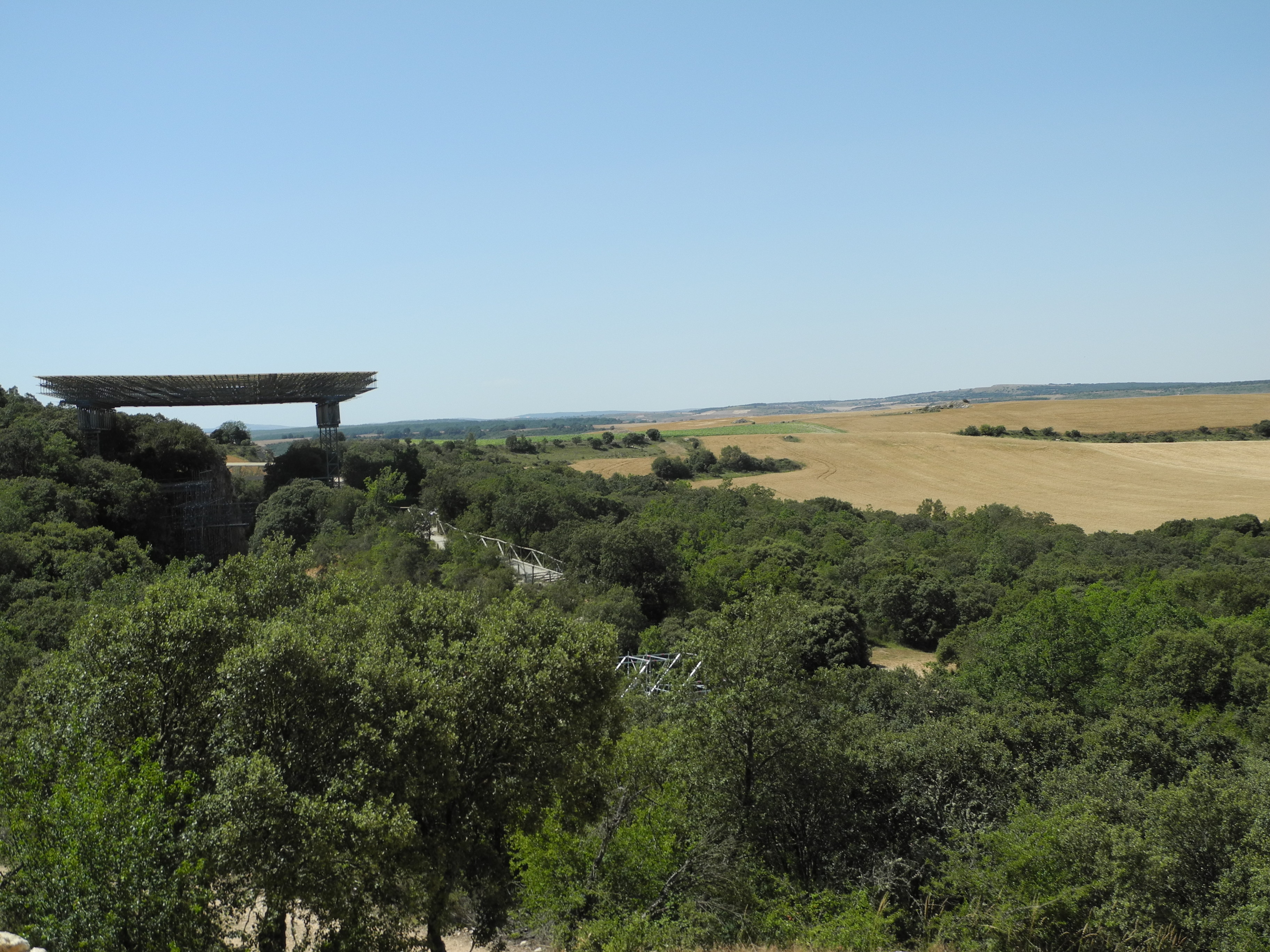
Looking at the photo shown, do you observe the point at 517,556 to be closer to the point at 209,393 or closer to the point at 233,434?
the point at 209,393

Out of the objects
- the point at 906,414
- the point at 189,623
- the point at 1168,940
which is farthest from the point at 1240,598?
the point at 906,414

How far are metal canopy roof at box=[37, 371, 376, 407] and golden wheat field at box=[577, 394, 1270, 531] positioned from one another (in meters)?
37.1

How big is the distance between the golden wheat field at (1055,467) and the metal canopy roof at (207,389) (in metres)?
37.1

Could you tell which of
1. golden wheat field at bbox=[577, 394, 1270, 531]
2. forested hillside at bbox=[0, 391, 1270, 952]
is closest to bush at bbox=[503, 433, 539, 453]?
golden wheat field at bbox=[577, 394, 1270, 531]

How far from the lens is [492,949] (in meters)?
12.5

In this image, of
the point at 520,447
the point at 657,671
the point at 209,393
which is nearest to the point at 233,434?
the point at 520,447

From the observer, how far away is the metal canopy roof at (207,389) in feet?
160

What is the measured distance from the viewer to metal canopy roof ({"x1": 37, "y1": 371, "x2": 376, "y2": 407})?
160ft

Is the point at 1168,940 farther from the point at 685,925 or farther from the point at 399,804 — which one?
the point at 399,804

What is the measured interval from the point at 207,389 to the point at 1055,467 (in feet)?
254

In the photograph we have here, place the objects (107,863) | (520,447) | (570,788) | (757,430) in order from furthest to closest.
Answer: (757,430)
(520,447)
(570,788)
(107,863)

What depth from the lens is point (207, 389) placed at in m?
52.5

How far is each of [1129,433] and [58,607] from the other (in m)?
117

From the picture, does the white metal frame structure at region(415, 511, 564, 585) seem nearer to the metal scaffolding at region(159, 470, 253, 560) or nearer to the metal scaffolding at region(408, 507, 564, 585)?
the metal scaffolding at region(408, 507, 564, 585)
